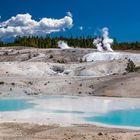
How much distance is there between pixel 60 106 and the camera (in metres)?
30.6

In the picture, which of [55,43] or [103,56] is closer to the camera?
[103,56]

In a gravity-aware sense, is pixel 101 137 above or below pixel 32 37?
below

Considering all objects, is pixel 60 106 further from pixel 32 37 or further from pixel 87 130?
pixel 32 37

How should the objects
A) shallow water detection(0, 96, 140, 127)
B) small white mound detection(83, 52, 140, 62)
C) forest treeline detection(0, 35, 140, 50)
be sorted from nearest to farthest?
shallow water detection(0, 96, 140, 127), small white mound detection(83, 52, 140, 62), forest treeline detection(0, 35, 140, 50)

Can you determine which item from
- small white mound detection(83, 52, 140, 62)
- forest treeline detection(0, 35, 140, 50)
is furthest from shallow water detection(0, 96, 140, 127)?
forest treeline detection(0, 35, 140, 50)

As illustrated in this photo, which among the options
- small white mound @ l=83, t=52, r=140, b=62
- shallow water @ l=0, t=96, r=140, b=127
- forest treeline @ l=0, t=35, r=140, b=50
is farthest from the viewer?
forest treeline @ l=0, t=35, r=140, b=50

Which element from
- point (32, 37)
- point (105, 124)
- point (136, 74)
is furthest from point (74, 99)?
point (32, 37)

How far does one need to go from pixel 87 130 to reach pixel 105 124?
4345mm

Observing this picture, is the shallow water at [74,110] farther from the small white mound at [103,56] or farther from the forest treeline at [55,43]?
the forest treeline at [55,43]

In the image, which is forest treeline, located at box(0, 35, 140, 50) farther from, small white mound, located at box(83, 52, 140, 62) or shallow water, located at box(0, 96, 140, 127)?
shallow water, located at box(0, 96, 140, 127)

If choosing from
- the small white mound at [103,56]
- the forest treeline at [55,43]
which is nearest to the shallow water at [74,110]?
the small white mound at [103,56]

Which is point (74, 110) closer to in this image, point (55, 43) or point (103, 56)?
point (103, 56)

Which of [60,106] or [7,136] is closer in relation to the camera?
[7,136]

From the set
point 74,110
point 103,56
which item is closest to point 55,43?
point 103,56
